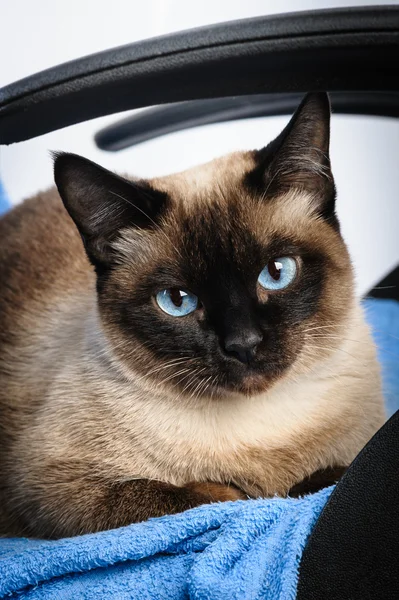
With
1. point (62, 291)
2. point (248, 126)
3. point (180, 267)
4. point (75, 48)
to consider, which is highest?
point (75, 48)

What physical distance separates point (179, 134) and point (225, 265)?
359mm

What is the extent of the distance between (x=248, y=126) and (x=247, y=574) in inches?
29.5

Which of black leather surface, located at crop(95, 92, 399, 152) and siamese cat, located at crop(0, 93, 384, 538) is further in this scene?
black leather surface, located at crop(95, 92, 399, 152)

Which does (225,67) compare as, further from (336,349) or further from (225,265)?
(336,349)

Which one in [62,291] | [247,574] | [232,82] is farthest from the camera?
[62,291]

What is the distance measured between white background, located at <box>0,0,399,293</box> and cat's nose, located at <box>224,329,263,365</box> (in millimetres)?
333

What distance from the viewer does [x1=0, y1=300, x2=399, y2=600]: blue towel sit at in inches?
30.8

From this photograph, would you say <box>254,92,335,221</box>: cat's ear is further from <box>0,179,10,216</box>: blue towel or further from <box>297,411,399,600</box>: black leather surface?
<box>0,179,10,216</box>: blue towel

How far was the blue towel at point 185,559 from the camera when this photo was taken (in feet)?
2.57

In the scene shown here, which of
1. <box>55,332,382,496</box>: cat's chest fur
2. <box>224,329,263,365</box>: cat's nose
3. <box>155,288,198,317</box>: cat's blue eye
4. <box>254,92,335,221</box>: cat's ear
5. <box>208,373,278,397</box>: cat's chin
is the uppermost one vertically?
<box>254,92,335,221</box>: cat's ear

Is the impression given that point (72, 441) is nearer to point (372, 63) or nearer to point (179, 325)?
point (179, 325)

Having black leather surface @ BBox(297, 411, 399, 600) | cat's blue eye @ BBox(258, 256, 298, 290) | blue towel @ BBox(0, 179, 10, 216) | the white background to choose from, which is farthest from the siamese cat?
blue towel @ BBox(0, 179, 10, 216)

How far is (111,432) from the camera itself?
1.09 metres

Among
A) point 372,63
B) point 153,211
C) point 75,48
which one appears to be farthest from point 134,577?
point 75,48
